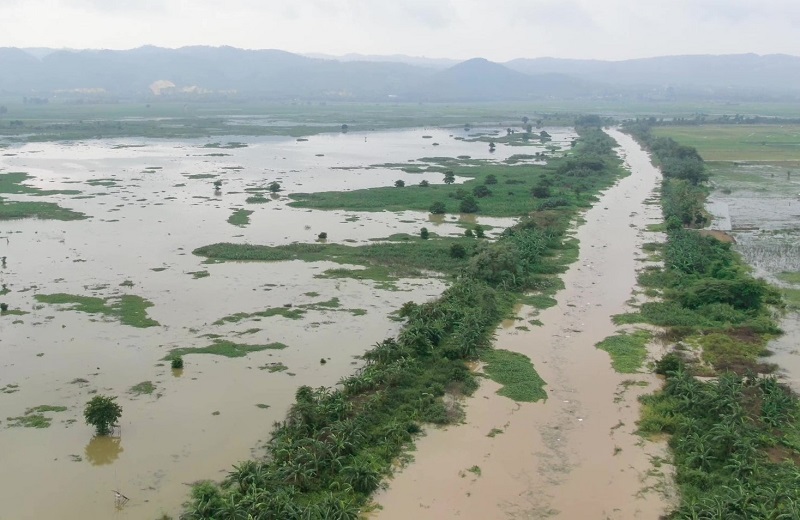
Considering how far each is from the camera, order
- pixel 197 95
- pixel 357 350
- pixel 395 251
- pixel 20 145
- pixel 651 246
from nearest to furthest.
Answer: pixel 357 350 < pixel 395 251 < pixel 651 246 < pixel 20 145 < pixel 197 95

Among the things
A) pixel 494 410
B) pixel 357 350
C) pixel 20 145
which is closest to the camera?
pixel 494 410

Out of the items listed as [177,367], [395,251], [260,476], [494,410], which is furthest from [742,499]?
[395,251]

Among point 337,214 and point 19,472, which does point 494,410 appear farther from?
point 337,214

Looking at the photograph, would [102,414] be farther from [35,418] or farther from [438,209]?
[438,209]

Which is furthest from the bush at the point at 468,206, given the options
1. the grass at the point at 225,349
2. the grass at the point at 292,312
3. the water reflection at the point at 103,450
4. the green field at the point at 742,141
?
the green field at the point at 742,141

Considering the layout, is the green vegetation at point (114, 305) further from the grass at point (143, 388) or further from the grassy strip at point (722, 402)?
the grassy strip at point (722, 402)

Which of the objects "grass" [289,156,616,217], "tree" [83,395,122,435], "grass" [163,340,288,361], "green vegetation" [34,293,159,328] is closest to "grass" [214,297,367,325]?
"grass" [163,340,288,361]
